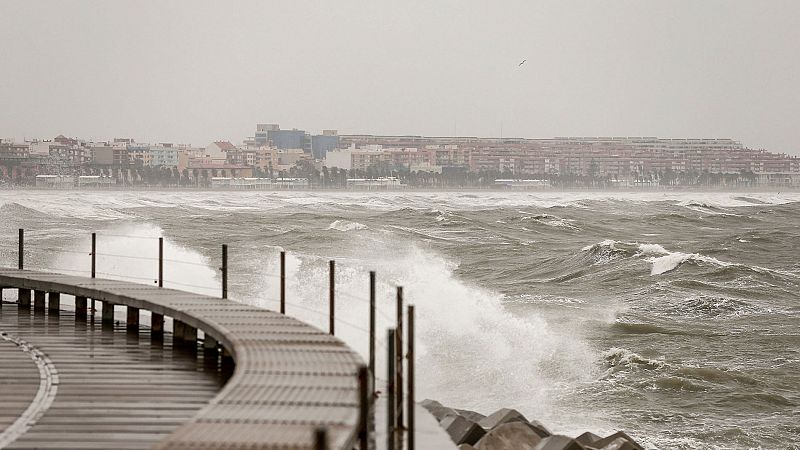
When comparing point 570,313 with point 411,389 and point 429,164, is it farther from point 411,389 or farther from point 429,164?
point 429,164

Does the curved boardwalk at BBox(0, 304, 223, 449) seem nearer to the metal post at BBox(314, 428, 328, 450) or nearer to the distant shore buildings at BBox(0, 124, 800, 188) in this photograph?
the metal post at BBox(314, 428, 328, 450)

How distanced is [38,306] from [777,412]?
6183 millimetres

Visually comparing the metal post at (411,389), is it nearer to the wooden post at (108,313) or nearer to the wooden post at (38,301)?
the wooden post at (108,313)

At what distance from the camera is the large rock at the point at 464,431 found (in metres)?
6.68

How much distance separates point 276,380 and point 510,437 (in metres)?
2.58

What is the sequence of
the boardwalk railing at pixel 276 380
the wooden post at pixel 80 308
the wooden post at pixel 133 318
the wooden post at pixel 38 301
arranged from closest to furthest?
the boardwalk railing at pixel 276 380
the wooden post at pixel 133 318
the wooden post at pixel 80 308
the wooden post at pixel 38 301

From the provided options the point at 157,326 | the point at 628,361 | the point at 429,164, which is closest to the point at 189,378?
the point at 157,326

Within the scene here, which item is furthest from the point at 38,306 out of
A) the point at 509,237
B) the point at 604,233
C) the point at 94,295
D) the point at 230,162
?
the point at 230,162

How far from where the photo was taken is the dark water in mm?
9922

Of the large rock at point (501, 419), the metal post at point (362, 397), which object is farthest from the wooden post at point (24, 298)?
the metal post at point (362, 397)

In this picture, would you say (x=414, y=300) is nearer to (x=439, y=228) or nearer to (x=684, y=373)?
(x=684, y=373)

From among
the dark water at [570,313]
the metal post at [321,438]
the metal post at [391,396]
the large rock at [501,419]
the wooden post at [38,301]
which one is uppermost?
→ the metal post at [321,438]

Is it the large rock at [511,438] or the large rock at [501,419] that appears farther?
the large rock at [501,419]

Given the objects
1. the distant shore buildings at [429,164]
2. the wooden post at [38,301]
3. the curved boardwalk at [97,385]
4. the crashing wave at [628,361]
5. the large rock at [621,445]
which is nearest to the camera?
the curved boardwalk at [97,385]
